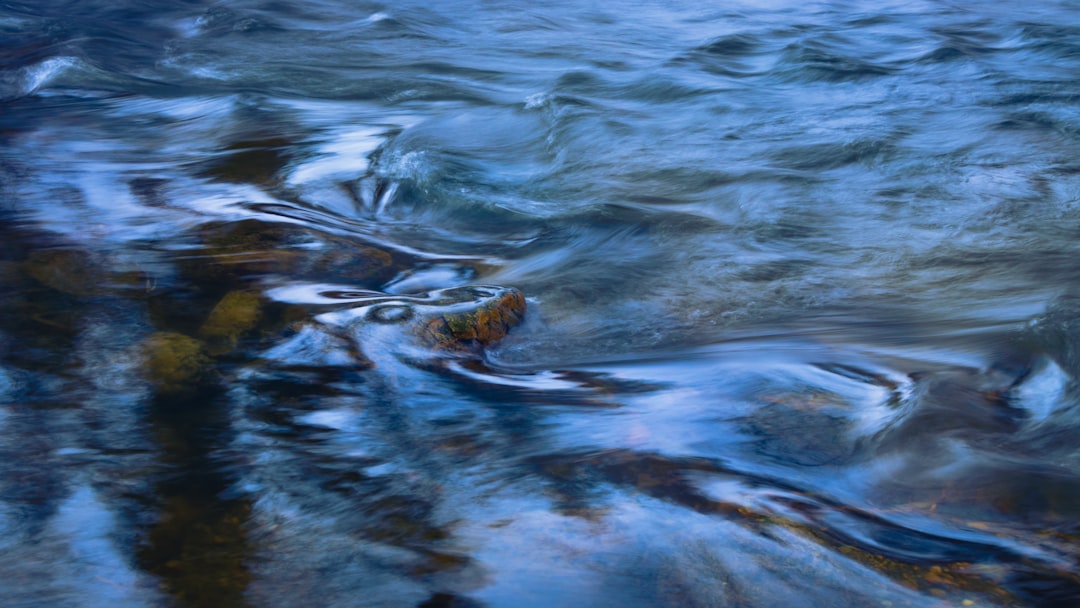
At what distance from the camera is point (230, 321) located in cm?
370

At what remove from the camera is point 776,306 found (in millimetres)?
4156

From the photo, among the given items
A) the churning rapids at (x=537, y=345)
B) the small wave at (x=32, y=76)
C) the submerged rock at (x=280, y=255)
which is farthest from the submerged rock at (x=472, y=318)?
the small wave at (x=32, y=76)

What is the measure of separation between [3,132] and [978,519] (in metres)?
6.59

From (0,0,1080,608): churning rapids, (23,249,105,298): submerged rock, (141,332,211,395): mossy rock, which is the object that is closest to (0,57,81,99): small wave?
(0,0,1080,608): churning rapids

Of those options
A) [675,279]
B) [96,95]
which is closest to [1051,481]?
[675,279]

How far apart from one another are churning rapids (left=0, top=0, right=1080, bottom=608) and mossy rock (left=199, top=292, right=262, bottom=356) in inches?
0.6

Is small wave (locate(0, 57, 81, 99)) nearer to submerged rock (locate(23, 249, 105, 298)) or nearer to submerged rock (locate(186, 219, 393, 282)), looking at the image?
submerged rock (locate(23, 249, 105, 298))

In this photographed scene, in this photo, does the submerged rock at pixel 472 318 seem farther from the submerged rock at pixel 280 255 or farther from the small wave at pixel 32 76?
the small wave at pixel 32 76

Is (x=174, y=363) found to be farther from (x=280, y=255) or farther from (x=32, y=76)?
(x=32, y=76)

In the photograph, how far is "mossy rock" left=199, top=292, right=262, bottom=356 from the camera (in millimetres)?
3541

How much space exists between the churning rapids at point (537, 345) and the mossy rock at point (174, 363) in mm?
21

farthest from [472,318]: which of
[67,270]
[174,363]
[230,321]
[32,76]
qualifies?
[32,76]

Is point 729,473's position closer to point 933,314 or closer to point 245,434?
point 245,434

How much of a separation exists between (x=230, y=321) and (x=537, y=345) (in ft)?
4.06
